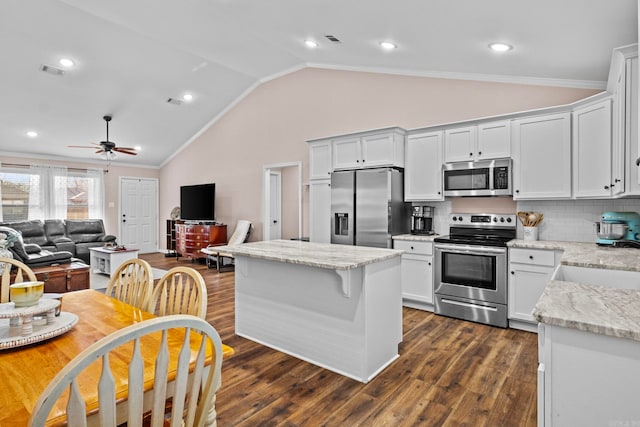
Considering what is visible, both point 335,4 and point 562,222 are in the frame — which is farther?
point 562,222

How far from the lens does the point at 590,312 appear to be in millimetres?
1188

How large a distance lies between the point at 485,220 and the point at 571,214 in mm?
833

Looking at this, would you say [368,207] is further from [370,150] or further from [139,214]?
[139,214]

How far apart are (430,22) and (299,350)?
9.64 ft

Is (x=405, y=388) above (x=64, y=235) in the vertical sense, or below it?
below

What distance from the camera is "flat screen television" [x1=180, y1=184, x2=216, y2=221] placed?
25.3 ft

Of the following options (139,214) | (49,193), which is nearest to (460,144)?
(139,214)

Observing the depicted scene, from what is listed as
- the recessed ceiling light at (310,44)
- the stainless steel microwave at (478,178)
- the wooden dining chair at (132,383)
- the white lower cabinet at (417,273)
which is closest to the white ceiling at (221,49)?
the recessed ceiling light at (310,44)

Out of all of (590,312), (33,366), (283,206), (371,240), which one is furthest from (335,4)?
(283,206)

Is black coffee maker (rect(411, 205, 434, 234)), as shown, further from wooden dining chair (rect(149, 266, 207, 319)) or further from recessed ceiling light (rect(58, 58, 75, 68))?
recessed ceiling light (rect(58, 58, 75, 68))

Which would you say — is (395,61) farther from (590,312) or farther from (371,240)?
(590,312)

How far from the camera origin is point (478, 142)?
3938mm

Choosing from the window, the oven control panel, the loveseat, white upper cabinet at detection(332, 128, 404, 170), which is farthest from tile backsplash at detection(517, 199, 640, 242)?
the window

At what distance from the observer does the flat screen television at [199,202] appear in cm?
771
